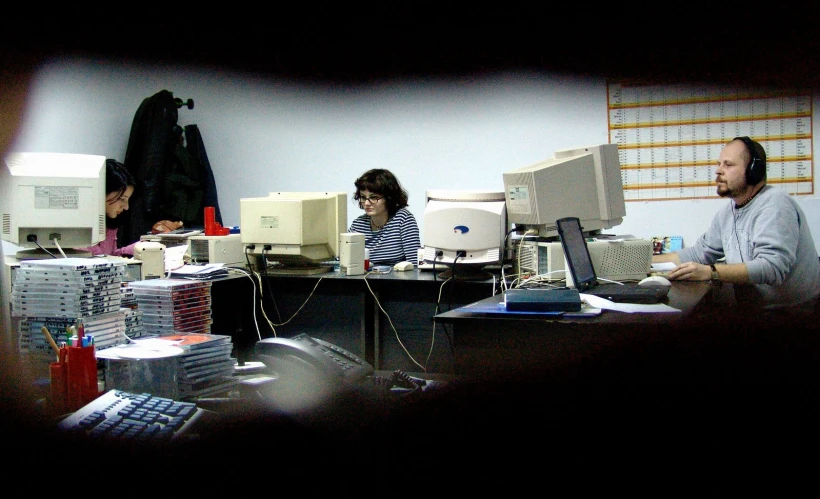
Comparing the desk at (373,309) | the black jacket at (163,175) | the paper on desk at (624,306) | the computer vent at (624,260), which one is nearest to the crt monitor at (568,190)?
the computer vent at (624,260)

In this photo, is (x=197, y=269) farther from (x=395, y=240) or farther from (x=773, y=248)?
(x=773, y=248)

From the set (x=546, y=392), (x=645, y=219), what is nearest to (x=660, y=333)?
(x=546, y=392)

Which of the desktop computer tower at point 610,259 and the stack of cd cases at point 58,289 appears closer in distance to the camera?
the stack of cd cases at point 58,289

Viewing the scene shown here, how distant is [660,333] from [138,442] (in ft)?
0.93

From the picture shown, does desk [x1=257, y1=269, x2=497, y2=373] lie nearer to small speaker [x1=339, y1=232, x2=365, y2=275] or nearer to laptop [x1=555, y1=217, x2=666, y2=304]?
small speaker [x1=339, y1=232, x2=365, y2=275]

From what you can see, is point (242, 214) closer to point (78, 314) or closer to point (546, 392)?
point (78, 314)

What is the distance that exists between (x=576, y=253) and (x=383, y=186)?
179 centimetres

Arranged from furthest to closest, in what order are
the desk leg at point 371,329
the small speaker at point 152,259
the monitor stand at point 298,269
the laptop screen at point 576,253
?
the monitor stand at point 298,269 → the desk leg at point 371,329 → the small speaker at point 152,259 → the laptop screen at point 576,253

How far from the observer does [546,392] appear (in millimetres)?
352

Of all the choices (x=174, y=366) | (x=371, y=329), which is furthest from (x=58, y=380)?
(x=371, y=329)

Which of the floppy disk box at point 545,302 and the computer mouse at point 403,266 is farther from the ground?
the computer mouse at point 403,266

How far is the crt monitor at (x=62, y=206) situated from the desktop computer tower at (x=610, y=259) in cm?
147

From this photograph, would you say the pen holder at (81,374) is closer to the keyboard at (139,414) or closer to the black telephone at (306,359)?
the keyboard at (139,414)

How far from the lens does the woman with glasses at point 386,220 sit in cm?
380
